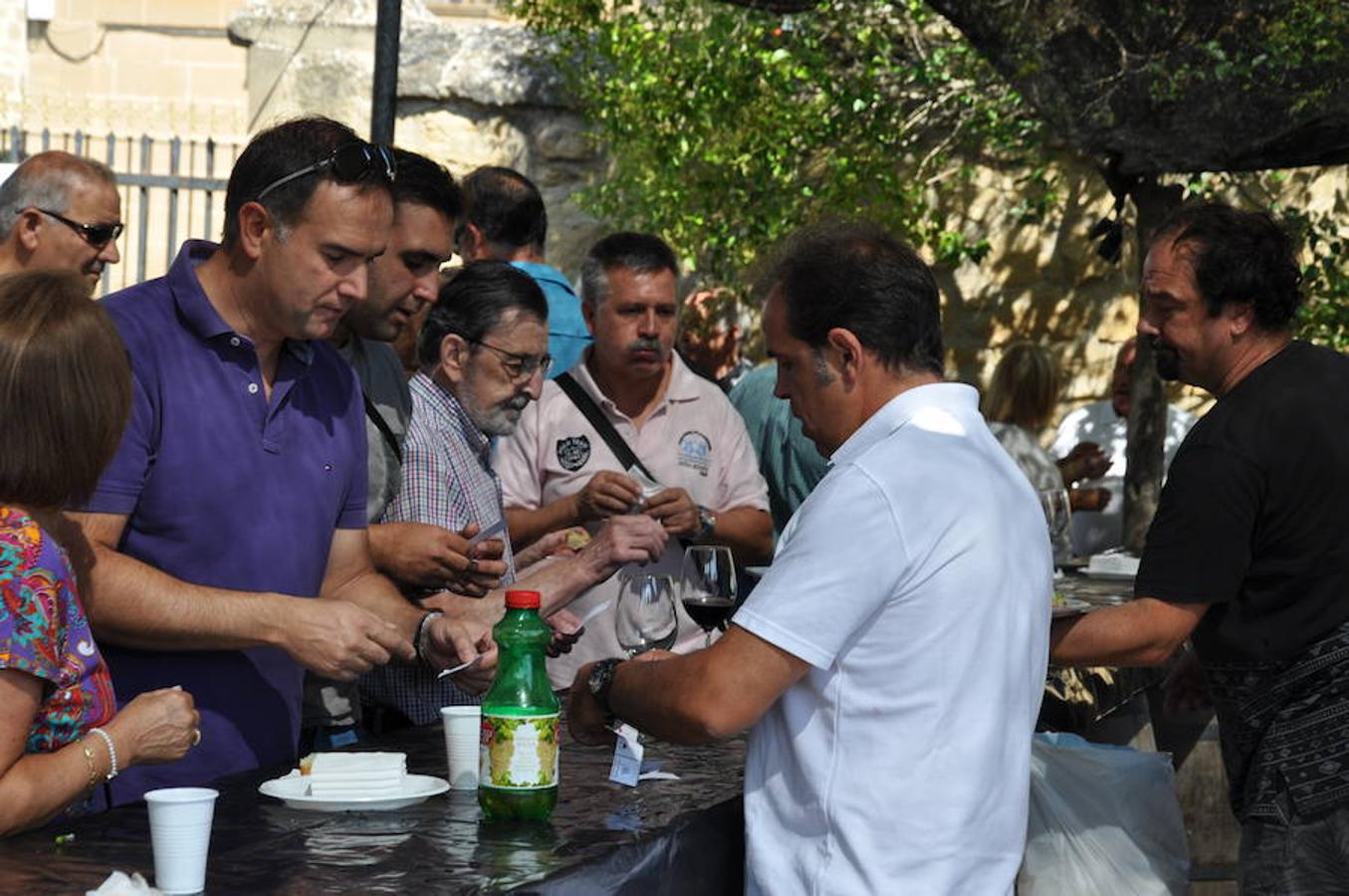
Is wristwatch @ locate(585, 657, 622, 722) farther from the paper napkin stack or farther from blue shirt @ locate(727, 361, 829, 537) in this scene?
blue shirt @ locate(727, 361, 829, 537)

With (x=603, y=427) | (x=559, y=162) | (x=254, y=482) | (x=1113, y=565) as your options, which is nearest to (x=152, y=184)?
(x=559, y=162)

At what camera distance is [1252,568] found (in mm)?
4102

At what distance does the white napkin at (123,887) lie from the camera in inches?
95.2

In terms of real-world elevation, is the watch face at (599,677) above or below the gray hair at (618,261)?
below

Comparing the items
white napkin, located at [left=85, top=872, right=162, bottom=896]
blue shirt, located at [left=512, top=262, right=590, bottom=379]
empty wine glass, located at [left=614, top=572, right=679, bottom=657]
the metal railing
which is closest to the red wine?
empty wine glass, located at [left=614, top=572, right=679, bottom=657]

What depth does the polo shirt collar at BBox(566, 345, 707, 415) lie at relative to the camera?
564 centimetres

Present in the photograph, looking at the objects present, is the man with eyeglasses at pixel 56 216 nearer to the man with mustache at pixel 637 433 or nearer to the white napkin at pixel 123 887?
the man with mustache at pixel 637 433

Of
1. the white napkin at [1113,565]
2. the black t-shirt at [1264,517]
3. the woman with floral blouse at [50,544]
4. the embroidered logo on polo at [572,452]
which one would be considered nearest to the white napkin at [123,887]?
the woman with floral blouse at [50,544]

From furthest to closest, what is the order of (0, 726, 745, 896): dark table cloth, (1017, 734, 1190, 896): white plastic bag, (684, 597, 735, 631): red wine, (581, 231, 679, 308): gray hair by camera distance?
1. (581, 231, 679, 308): gray hair
2. (1017, 734, 1190, 896): white plastic bag
3. (684, 597, 735, 631): red wine
4. (0, 726, 745, 896): dark table cloth

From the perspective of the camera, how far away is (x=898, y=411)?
3.00 metres

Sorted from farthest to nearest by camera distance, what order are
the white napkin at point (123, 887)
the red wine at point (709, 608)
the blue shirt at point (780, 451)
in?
the blue shirt at point (780, 451)
the red wine at point (709, 608)
the white napkin at point (123, 887)

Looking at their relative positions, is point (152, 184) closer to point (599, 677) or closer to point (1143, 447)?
point (1143, 447)

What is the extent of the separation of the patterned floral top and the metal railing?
10366 mm

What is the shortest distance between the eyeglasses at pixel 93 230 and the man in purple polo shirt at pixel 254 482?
2679 mm
